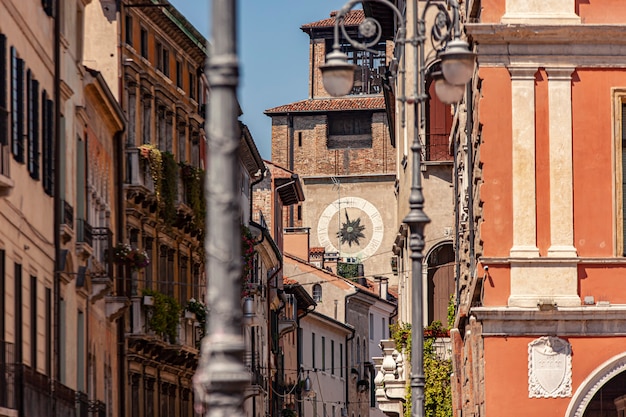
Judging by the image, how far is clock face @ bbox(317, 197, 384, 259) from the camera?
417ft

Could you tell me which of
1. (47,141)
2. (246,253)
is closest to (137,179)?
(47,141)

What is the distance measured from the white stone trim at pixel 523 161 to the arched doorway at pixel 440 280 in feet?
51.3

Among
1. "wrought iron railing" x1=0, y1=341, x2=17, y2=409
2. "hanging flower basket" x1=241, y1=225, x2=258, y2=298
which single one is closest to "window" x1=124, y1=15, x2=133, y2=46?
"hanging flower basket" x1=241, y1=225, x2=258, y2=298

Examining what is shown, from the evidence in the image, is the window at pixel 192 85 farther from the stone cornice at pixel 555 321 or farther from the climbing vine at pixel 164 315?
the stone cornice at pixel 555 321

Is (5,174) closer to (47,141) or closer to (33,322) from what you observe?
(33,322)

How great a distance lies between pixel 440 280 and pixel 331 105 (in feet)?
281

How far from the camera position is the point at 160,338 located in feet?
143

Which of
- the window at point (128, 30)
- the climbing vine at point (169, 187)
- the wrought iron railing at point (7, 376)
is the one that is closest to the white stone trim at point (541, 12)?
the wrought iron railing at point (7, 376)

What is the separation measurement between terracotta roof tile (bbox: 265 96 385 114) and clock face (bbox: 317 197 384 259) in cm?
651

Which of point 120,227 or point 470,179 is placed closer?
point 470,179

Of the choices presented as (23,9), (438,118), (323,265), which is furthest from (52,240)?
(323,265)

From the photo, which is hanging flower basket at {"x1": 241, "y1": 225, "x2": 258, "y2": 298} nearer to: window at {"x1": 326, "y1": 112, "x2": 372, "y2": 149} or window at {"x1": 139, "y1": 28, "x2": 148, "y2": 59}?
window at {"x1": 139, "y1": 28, "x2": 148, "y2": 59}

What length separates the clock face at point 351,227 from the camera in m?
127

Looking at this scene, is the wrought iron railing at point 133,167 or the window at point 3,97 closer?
the window at point 3,97
